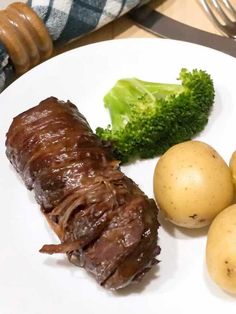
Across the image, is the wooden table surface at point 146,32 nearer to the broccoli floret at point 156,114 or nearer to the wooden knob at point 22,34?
the wooden knob at point 22,34

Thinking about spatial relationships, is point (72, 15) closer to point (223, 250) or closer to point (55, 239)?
point (55, 239)

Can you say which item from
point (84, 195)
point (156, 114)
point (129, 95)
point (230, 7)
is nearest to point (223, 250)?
point (84, 195)

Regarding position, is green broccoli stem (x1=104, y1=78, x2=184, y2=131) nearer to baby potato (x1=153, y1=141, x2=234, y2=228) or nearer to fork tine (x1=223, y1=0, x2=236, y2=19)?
baby potato (x1=153, y1=141, x2=234, y2=228)

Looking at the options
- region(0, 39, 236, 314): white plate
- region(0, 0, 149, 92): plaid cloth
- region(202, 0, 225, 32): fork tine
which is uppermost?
region(202, 0, 225, 32): fork tine

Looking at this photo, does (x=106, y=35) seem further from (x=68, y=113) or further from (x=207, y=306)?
(x=207, y=306)

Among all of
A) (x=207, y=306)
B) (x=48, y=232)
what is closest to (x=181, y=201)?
(x=207, y=306)

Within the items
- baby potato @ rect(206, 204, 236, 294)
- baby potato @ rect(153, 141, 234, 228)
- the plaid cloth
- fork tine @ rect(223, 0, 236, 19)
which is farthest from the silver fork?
baby potato @ rect(206, 204, 236, 294)
